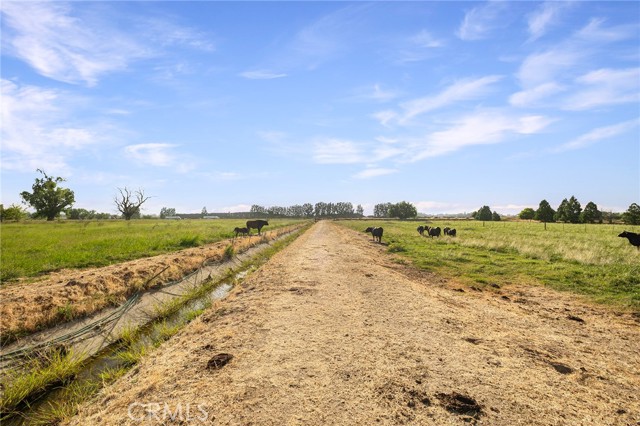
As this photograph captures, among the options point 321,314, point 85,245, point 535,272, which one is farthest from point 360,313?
point 85,245

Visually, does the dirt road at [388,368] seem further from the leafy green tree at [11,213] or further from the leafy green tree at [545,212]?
the leafy green tree at [545,212]

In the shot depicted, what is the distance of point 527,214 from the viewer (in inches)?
4427

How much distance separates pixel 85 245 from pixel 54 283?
38.5 feet

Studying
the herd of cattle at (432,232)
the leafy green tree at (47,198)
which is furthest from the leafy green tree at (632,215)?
the leafy green tree at (47,198)

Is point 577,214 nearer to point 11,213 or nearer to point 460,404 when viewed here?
point 460,404

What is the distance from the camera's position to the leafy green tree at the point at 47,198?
7312 cm

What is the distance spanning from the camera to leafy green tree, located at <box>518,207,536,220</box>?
111 meters

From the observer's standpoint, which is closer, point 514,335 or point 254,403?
point 254,403

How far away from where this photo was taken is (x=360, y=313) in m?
8.70

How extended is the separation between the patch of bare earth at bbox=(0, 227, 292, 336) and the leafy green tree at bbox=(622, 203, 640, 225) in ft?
342

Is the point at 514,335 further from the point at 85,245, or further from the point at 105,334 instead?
the point at 85,245

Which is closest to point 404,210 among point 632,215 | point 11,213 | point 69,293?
point 632,215

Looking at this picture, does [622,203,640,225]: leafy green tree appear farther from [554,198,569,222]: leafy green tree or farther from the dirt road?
the dirt road

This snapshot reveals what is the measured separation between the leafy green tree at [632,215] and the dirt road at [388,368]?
96.0m
